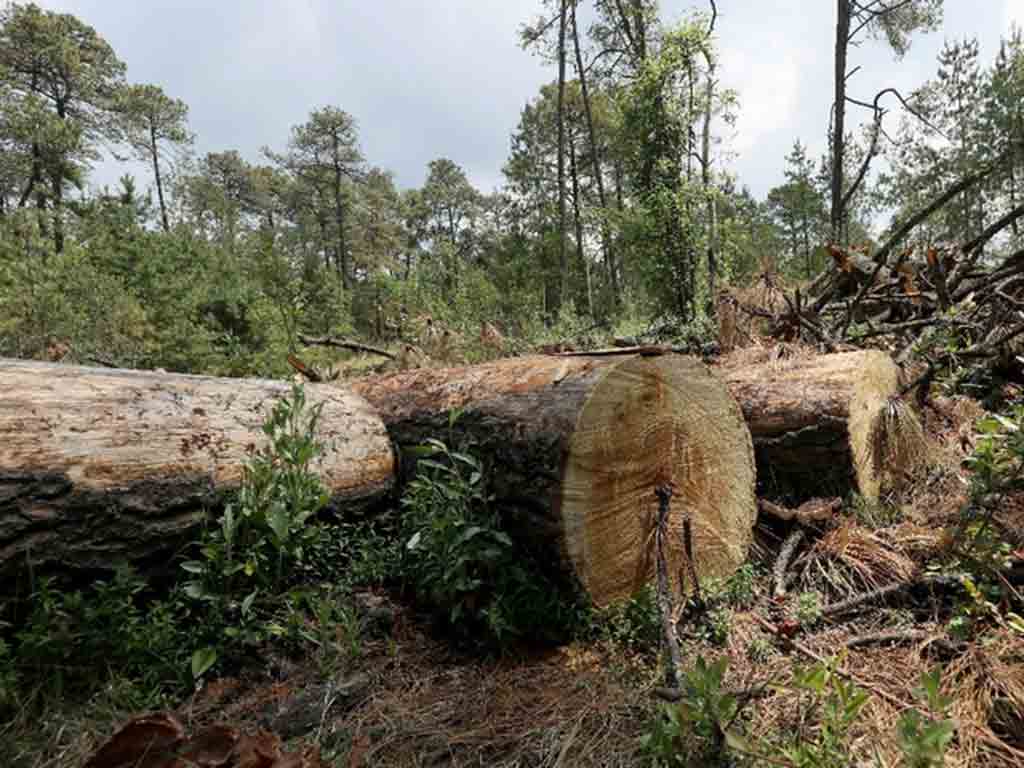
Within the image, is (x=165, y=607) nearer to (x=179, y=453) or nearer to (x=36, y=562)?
(x=36, y=562)

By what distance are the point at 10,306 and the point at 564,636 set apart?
10692 mm

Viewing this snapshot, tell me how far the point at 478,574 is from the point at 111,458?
4.46 feet

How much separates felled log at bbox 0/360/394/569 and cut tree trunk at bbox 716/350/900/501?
2185 millimetres

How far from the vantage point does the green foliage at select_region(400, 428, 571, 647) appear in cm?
192

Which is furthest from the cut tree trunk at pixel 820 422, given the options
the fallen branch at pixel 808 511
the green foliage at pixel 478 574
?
the green foliage at pixel 478 574

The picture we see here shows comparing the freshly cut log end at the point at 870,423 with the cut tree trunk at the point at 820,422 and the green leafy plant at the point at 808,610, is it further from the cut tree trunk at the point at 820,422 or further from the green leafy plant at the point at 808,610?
the green leafy plant at the point at 808,610

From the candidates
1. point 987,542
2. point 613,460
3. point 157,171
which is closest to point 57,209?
point 157,171

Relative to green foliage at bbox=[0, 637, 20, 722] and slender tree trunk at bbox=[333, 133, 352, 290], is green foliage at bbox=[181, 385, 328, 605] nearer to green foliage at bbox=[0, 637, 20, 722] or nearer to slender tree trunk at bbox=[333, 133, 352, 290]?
green foliage at bbox=[0, 637, 20, 722]

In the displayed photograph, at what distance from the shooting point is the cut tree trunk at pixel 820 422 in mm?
2623

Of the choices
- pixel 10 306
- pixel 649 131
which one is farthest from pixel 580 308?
pixel 10 306

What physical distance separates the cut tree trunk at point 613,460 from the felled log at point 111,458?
0.97 meters

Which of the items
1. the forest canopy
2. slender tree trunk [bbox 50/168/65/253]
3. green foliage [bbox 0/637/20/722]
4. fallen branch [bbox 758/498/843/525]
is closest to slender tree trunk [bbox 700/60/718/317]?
the forest canopy

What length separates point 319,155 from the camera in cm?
2447

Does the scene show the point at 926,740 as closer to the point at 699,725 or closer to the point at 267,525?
the point at 699,725
